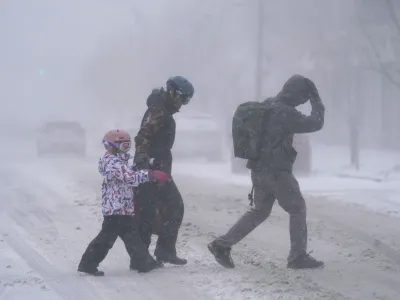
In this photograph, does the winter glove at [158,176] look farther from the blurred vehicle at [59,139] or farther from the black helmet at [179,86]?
the blurred vehicle at [59,139]

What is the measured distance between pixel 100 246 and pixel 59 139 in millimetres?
19658

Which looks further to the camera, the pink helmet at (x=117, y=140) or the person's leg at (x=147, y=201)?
the person's leg at (x=147, y=201)

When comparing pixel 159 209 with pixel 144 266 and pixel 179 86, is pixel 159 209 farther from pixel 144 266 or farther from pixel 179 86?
pixel 179 86

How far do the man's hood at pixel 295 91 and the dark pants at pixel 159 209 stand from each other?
1285mm

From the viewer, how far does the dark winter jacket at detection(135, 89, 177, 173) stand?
5766 mm

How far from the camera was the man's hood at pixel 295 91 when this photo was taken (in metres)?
6.00

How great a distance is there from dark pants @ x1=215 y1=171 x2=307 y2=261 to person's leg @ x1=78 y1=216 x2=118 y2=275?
0.95 m

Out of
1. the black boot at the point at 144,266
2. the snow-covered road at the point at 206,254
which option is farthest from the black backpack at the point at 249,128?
the black boot at the point at 144,266

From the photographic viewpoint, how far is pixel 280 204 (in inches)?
233

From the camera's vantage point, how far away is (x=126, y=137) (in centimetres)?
568

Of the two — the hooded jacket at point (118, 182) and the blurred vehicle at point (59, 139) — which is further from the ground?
the hooded jacket at point (118, 182)

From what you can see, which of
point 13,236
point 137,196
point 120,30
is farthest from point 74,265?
point 120,30

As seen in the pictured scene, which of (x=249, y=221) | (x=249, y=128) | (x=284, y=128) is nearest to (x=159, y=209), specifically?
(x=249, y=221)

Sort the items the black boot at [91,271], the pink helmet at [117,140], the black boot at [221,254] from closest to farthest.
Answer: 1. the pink helmet at [117,140]
2. the black boot at [91,271]
3. the black boot at [221,254]
